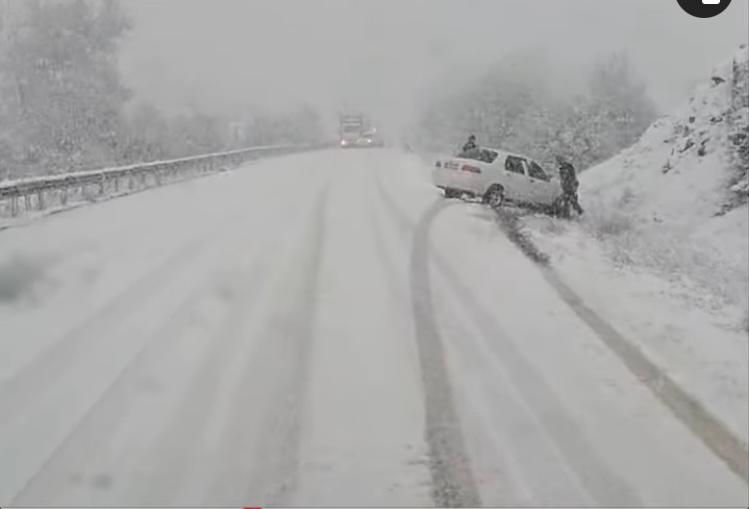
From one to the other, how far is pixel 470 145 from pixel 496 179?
318 centimetres

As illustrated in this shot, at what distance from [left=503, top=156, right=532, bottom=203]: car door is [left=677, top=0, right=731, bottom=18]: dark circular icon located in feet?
14.6

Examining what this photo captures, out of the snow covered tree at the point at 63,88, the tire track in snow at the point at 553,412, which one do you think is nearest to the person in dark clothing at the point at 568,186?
the tire track in snow at the point at 553,412

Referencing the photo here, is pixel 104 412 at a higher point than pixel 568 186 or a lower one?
lower

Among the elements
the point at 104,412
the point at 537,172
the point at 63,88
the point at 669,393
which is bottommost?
the point at 669,393

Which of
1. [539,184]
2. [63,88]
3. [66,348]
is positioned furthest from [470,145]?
[63,88]

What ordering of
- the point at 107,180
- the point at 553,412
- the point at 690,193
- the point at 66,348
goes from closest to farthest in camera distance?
the point at 553,412
the point at 66,348
the point at 690,193
the point at 107,180

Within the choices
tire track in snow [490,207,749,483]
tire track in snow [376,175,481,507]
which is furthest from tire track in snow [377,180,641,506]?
tire track in snow [490,207,749,483]

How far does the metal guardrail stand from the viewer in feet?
43.9

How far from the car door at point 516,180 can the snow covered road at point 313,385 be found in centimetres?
140

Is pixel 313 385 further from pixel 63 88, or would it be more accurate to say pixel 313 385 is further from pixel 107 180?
pixel 107 180

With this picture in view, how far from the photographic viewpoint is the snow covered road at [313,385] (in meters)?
4.39

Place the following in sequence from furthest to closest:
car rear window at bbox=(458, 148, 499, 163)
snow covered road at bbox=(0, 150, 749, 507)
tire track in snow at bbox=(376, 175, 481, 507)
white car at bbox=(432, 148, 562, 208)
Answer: white car at bbox=(432, 148, 562, 208) < car rear window at bbox=(458, 148, 499, 163) < snow covered road at bbox=(0, 150, 749, 507) < tire track in snow at bbox=(376, 175, 481, 507)

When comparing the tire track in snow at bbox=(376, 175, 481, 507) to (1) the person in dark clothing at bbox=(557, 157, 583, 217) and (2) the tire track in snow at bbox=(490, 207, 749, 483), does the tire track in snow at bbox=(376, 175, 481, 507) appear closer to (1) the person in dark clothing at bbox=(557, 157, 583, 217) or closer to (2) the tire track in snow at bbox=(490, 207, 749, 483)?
(2) the tire track in snow at bbox=(490, 207, 749, 483)

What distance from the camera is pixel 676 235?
11031 mm
